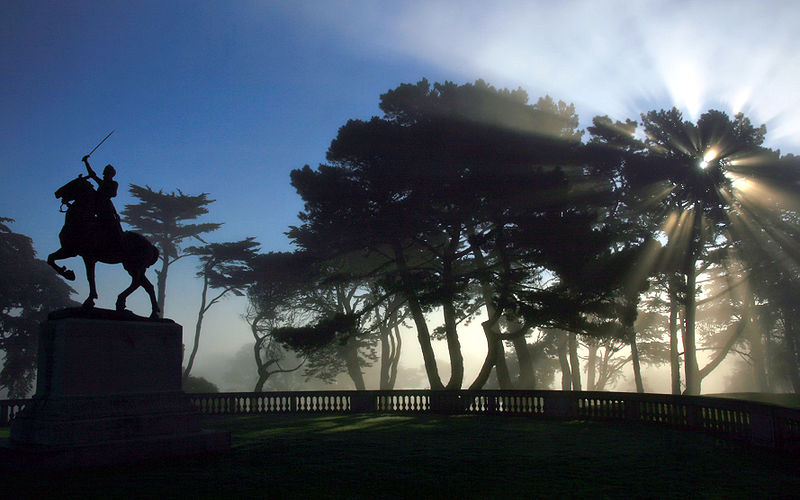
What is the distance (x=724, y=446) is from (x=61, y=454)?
11710 mm

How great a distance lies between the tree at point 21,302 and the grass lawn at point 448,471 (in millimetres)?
31077

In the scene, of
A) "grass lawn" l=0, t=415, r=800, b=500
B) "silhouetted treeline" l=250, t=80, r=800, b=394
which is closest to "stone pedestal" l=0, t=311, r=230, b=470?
"grass lawn" l=0, t=415, r=800, b=500

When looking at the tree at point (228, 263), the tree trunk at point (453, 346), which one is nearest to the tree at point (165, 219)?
the tree at point (228, 263)

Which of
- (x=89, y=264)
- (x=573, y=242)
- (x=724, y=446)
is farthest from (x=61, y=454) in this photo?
(x=573, y=242)

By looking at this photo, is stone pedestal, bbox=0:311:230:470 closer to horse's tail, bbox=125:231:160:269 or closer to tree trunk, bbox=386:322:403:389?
horse's tail, bbox=125:231:160:269

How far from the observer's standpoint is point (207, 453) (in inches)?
415

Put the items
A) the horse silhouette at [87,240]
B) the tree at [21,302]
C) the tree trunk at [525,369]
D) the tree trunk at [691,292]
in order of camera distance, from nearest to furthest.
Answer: the horse silhouette at [87,240] < the tree trunk at [525,369] < the tree trunk at [691,292] < the tree at [21,302]

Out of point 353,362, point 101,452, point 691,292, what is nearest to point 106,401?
point 101,452

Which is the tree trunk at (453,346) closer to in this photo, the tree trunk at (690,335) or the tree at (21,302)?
the tree trunk at (690,335)

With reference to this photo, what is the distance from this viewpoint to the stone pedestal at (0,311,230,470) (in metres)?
9.18

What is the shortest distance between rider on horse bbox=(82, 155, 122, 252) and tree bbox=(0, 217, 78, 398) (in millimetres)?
31962

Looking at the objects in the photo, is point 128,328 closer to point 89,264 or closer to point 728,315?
point 89,264

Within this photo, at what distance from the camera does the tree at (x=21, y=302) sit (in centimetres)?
3706

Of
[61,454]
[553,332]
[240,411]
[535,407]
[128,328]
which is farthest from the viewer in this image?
[553,332]
